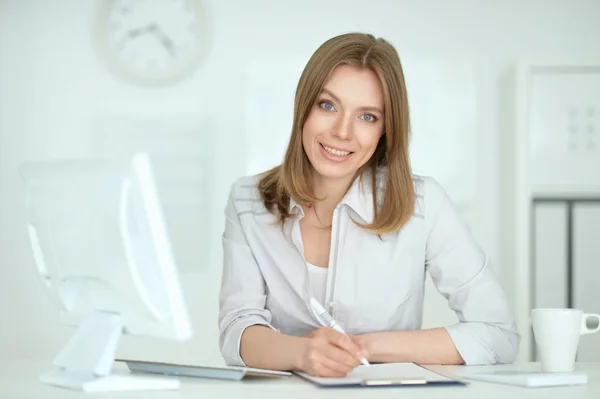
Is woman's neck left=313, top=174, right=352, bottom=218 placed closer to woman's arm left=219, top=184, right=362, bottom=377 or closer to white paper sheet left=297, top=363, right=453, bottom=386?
woman's arm left=219, top=184, right=362, bottom=377

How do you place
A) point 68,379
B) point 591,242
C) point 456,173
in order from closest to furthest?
1. point 68,379
2. point 591,242
3. point 456,173

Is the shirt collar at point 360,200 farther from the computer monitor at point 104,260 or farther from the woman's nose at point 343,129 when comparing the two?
the computer monitor at point 104,260

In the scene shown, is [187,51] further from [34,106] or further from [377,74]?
[377,74]

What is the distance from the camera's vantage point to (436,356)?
1876 millimetres

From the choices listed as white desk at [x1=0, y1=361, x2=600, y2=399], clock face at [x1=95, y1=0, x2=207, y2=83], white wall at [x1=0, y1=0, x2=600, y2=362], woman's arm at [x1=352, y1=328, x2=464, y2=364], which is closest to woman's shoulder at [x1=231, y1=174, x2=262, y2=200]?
woman's arm at [x1=352, y1=328, x2=464, y2=364]

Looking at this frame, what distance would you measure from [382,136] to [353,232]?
259 mm

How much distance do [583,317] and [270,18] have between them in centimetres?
261

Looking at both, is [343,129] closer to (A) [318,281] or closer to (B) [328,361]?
(A) [318,281]

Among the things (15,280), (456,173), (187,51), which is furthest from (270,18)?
(15,280)

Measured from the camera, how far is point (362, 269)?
6.88 feet

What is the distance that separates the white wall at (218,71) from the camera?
391cm

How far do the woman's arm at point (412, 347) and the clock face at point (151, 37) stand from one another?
2.35 meters

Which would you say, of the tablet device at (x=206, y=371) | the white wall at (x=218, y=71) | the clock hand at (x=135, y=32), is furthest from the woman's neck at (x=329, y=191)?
the clock hand at (x=135, y=32)

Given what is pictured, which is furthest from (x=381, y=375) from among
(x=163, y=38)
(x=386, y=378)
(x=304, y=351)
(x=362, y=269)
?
(x=163, y=38)
